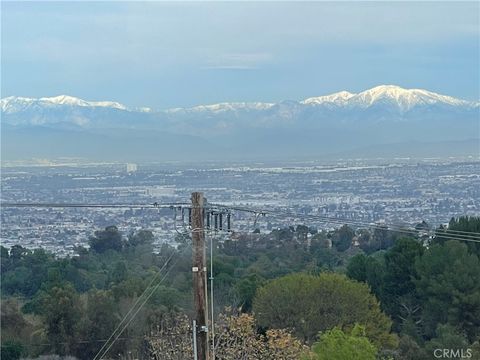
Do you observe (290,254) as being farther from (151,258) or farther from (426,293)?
(426,293)

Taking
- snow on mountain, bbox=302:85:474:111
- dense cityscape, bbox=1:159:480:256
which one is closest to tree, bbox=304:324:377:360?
dense cityscape, bbox=1:159:480:256

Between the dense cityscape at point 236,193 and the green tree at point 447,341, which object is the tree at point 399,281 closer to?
the green tree at point 447,341

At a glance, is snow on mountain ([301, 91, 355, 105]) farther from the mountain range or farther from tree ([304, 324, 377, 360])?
tree ([304, 324, 377, 360])

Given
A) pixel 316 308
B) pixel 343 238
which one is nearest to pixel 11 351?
pixel 316 308

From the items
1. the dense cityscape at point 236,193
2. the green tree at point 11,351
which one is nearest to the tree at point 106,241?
the dense cityscape at point 236,193

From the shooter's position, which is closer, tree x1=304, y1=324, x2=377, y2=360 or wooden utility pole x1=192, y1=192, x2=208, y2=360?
wooden utility pole x1=192, y1=192, x2=208, y2=360

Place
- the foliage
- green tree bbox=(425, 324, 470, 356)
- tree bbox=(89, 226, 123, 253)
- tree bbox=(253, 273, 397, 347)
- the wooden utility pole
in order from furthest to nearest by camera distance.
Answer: tree bbox=(89, 226, 123, 253) → tree bbox=(253, 273, 397, 347) → green tree bbox=(425, 324, 470, 356) → the foliage → the wooden utility pole
